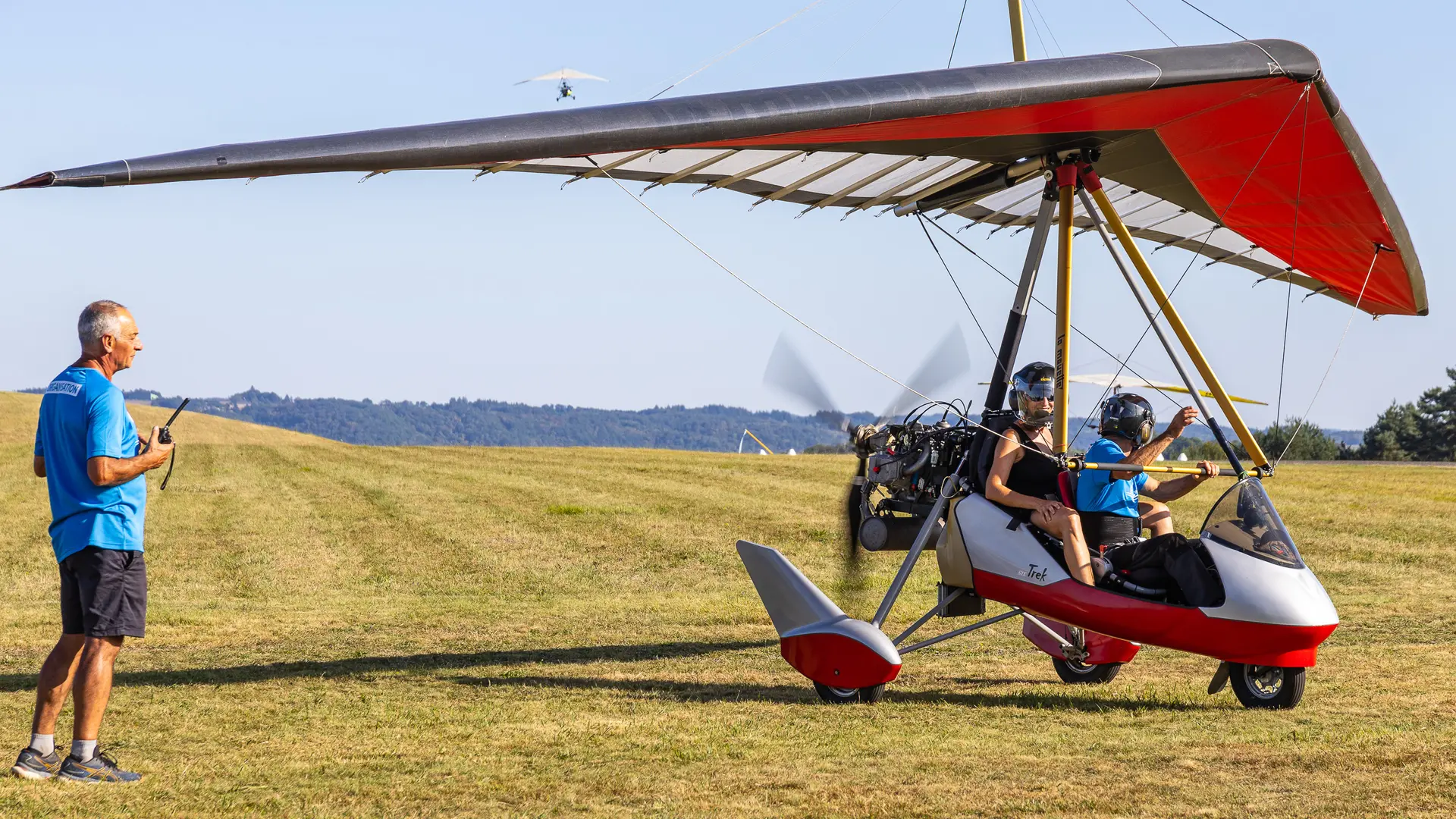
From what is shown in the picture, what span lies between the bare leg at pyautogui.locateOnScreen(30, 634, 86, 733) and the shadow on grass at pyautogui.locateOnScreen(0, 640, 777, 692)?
244 cm

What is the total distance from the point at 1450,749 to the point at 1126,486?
7.49 ft

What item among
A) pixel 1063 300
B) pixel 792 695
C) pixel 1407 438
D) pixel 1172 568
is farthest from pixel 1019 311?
pixel 1407 438

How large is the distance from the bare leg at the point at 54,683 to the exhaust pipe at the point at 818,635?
12.0 ft

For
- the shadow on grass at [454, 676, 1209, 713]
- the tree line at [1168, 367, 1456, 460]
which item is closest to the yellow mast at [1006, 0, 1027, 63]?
the shadow on grass at [454, 676, 1209, 713]

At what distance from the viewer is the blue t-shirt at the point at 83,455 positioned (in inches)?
194

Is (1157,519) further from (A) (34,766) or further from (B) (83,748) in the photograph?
(A) (34,766)

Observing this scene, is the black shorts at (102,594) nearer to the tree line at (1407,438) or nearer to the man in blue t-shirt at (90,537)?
the man in blue t-shirt at (90,537)

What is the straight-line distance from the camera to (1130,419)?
24.1 ft

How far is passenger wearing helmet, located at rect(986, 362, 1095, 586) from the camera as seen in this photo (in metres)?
7.11

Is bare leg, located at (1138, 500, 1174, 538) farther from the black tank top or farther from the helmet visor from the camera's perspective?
the helmet visor

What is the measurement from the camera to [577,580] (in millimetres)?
13453

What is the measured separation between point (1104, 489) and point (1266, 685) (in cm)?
131

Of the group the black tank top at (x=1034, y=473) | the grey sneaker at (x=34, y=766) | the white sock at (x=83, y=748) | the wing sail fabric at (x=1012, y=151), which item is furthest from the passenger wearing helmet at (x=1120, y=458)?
the grey sneaker at (x=34, y=766)

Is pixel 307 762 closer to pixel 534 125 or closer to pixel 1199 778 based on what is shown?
pixel 534 125
